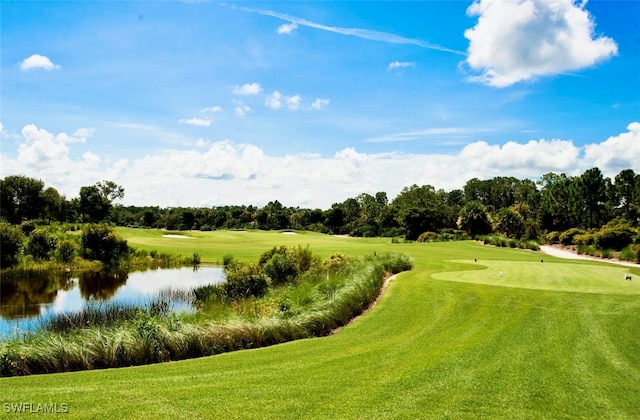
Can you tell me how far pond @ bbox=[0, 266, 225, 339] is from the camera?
17.7 metres

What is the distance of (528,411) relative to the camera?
554cm

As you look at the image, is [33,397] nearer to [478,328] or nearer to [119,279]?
[478,328]

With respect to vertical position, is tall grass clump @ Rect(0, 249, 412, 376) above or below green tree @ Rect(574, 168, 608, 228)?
below

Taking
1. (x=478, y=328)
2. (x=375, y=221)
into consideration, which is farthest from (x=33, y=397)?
(x=375, y=221)

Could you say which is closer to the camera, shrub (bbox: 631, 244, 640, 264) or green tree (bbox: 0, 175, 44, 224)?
shrub (bbox: 631, 244, 640, 264)

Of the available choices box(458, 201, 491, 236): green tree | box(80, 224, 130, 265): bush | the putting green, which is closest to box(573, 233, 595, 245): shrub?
box(458, 201, 491, 236): green tree

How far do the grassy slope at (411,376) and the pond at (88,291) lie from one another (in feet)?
34.3

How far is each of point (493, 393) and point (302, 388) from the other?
269 centimetres

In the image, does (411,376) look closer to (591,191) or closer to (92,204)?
(591,191)

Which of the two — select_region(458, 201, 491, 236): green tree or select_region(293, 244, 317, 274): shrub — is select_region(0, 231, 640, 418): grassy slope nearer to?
select_region(293, 244, 317, 274): shrub

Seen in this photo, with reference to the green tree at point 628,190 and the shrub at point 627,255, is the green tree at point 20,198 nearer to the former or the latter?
the shrub at point 627,255

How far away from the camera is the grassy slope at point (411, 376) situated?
17.9 ft

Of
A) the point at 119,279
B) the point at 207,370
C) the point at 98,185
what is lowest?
the point at 119,279

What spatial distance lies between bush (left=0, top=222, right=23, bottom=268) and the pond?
3.00 m
